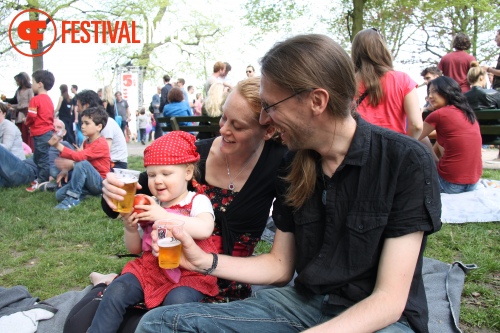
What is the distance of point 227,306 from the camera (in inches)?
76.7

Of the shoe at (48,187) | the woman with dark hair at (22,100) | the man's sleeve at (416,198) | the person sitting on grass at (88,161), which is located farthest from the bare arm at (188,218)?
the woman with dark hair at (22,100)

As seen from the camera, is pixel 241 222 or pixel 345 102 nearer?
pixel 345 102

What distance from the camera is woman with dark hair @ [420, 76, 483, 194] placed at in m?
5.40

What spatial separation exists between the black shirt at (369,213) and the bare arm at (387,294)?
0.06m

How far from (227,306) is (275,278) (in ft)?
0.98

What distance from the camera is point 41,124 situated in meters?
7.81

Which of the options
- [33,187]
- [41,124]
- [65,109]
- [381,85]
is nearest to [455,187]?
[381,85]

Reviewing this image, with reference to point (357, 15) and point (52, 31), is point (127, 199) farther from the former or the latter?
point (52, 31)

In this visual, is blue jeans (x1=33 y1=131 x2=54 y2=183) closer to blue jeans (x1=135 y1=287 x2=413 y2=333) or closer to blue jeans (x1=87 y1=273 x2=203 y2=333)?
blue jeans (x1=87 y1=273 x2=203 y2=333)

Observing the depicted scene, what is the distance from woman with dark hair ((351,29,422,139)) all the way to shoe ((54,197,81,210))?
413 cm

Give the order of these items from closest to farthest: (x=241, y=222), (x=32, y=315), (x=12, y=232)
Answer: (x=241, y=222)
(x=32, y=315)
(x=12, y=232)

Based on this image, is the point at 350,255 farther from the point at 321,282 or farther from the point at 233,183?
the point at 233,183

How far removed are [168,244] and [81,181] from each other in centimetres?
479

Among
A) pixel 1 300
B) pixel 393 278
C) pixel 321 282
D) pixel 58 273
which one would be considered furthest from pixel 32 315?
pixel 393 278
